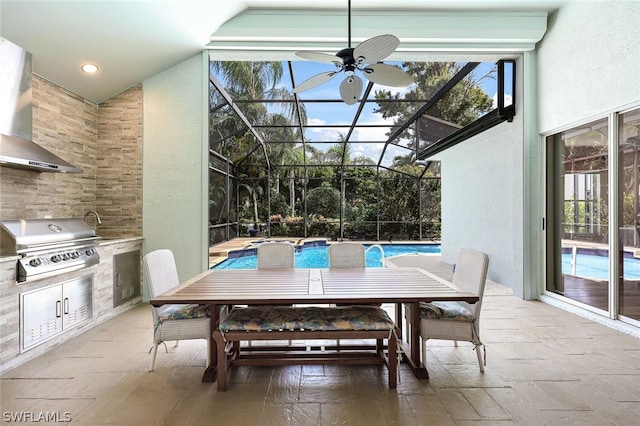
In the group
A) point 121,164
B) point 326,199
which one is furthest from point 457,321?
point 326,199

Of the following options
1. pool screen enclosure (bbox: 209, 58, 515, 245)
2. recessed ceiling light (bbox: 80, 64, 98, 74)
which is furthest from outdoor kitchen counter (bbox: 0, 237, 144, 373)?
pool screen enclosure (bbox: 209, 58, 515, 245)

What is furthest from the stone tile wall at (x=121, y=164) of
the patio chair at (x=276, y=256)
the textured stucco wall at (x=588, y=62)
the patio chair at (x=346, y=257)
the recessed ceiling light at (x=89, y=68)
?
the textured stucco wall at (x=588, y=62)

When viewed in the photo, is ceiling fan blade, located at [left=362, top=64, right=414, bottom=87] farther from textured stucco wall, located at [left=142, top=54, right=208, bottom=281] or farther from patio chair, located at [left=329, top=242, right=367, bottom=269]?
textured stucco wall, located at [left=142, top=54, right=208, bottom=281]

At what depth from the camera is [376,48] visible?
237 centimetres

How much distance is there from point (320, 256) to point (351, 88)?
7141mm

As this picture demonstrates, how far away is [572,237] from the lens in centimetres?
401

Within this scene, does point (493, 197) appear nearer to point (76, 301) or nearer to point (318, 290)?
point (318, 290)

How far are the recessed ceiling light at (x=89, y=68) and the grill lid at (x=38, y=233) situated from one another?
1.67 m

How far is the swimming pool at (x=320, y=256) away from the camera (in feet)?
27.2

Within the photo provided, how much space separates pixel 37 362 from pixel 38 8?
2989 mm

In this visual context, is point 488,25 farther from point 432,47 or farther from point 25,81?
point 25,81

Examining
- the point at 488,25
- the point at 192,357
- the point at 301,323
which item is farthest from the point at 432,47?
the point at 192,357

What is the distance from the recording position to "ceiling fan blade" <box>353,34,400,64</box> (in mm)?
2275

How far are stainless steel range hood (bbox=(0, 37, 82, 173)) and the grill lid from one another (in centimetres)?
51
